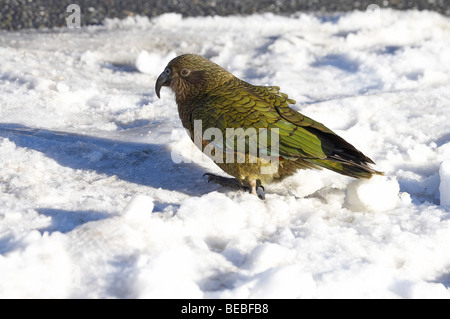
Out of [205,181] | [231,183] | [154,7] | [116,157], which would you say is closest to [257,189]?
[231,183]

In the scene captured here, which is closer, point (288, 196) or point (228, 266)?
point (228, 266)

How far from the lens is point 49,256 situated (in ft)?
8.84

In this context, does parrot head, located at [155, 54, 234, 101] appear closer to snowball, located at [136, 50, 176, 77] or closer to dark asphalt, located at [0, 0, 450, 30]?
snowball, located at [136, 50, 176, 77]

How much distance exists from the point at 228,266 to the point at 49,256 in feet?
2.72

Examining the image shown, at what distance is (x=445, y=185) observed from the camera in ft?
12.7

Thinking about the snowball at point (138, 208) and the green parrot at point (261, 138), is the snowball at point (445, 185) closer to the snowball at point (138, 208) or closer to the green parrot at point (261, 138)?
the green parrot at point (261, 138)

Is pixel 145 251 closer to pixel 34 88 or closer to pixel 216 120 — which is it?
pixel 216 120

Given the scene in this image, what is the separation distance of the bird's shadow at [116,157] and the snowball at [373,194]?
38.4 inches

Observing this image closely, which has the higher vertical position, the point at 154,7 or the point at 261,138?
the point at 261,138

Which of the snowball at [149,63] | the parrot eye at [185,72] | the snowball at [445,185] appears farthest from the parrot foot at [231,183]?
the snowball at [149,63]

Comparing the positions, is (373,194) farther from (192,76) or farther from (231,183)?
(192,76)

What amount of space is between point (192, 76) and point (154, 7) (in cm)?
538

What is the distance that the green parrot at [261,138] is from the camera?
140 inches

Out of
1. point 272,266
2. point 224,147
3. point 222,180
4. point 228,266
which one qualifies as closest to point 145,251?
point 228,266
